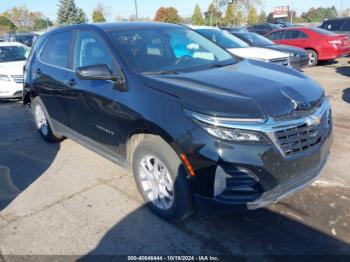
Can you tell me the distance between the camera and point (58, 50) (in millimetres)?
4559

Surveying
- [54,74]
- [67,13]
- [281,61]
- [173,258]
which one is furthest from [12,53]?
[67,13]

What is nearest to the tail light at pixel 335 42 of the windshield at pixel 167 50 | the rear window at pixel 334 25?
the rear window at pixel 334 25

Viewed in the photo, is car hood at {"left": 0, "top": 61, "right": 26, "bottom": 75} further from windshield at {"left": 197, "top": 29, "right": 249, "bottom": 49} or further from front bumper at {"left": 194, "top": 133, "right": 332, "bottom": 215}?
front bumper at {"left": 194, "top": 133, "right": 332, "bottom": 215}

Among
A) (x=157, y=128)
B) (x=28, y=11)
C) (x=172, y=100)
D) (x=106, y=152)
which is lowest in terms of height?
(x=106, y=152)

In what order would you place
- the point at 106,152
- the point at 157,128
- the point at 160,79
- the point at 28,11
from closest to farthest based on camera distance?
1. the point at 157,128
2. the point at 160,79
3. the point at 106,152
4. the point at 28,11

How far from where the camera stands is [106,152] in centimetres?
380

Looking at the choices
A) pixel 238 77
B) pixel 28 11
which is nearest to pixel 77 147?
pixel 238 77

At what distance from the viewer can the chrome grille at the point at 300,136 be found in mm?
2566

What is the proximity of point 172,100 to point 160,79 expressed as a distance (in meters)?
0.35

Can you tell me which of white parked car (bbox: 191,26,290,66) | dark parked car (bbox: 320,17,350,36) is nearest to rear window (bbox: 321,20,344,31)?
dark parked car (bbox: 320,17,350,36)

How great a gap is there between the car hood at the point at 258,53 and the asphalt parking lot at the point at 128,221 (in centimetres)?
419

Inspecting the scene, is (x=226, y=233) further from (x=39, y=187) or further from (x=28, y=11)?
(x=28, y=11)

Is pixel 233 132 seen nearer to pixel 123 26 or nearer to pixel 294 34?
pixel 123 26

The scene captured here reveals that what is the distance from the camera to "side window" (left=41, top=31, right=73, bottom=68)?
14.1 ft
